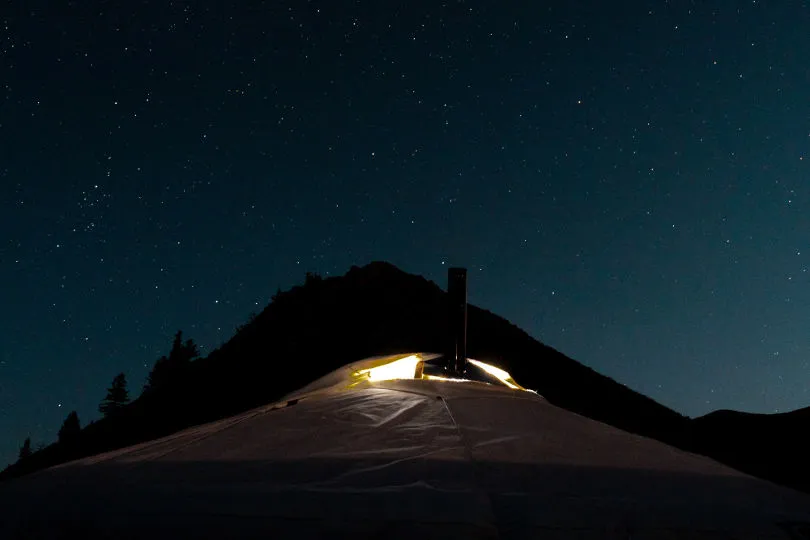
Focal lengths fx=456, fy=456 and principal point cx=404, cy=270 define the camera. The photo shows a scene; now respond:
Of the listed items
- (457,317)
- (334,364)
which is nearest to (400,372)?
(457,317)

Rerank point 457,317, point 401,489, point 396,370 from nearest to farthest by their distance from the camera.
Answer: point 401,489
point 396,370
point 457,317

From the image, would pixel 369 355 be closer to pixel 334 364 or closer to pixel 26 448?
pixel 334 364

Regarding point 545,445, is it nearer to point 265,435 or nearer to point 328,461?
point 328,461

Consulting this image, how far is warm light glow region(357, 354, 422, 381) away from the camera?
17.3ft

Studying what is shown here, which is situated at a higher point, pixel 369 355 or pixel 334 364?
pixel 369 355

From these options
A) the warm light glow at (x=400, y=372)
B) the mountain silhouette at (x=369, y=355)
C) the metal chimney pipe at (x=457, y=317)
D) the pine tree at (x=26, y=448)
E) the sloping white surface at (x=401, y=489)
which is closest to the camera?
the sloping white surface at (x=401, y=489)

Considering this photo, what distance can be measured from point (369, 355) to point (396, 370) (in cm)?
1771

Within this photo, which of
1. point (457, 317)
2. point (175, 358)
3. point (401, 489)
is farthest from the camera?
point (175, 358)

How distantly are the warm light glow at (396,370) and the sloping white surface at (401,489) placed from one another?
6.48ft

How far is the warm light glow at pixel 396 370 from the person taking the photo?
526 centimetres

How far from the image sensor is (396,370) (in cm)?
552

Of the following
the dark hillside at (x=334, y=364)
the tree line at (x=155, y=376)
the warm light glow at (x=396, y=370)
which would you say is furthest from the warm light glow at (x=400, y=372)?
the tree line at (x=155, y=376)

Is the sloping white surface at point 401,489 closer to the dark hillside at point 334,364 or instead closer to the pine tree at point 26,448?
the dark hillside at point 334,364

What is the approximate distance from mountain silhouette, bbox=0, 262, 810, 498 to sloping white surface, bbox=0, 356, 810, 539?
1595 cm
